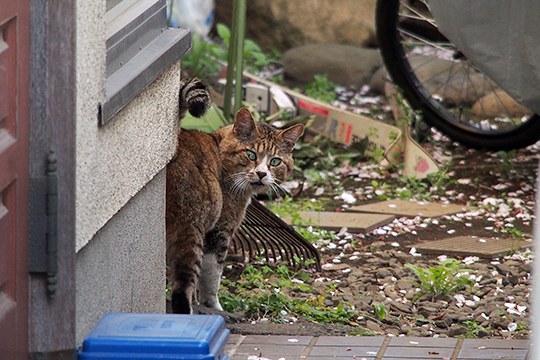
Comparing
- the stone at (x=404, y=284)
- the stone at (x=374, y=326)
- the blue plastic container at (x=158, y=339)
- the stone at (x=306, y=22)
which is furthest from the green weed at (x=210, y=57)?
the blue plastic container at (x=158, y=339)

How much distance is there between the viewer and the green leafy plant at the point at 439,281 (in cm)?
536

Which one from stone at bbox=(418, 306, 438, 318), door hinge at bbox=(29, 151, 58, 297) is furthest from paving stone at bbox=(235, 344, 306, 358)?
door hinge at bbox=(29, 151, 58, 297)

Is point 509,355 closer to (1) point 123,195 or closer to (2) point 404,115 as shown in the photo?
(1) point 123,195

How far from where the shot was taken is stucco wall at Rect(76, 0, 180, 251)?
3.29 metres

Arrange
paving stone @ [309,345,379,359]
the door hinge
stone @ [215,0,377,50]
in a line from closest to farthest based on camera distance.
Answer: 1. the door hinge
2. paving stone @ [309,345,379,359]
3. stone @ [215,0,377,50]

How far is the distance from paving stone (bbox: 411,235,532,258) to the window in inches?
83.1

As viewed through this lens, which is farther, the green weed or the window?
the green weed

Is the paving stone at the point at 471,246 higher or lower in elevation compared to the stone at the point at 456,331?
lower

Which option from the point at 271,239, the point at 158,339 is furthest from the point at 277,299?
the point at 158,339

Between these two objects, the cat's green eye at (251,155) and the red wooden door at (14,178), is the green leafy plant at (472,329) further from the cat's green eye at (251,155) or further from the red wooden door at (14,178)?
the red wooden door at (14,178)

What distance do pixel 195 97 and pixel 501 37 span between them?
2.06 metres

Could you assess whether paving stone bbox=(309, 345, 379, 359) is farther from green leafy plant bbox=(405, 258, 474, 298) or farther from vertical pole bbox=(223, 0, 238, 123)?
vertical pole bbox=(223, 0, 238, 123)

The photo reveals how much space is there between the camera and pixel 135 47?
416 cm

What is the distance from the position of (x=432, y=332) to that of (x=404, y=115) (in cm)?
321
